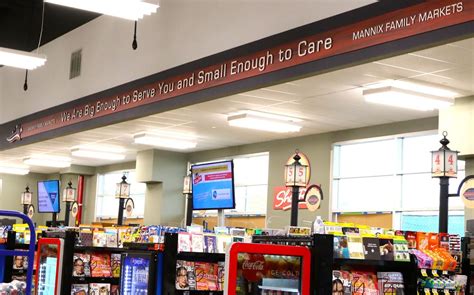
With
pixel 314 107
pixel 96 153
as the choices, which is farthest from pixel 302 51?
pixel 96 153

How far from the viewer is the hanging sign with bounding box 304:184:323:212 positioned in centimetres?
1379

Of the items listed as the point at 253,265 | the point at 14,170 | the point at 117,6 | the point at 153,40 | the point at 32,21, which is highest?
the point at 32,21

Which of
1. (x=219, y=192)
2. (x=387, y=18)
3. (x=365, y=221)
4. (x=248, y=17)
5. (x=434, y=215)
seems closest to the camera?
(x=387, y=18)

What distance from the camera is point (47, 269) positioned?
8.32 metres

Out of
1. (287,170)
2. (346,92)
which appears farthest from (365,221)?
(346,92)

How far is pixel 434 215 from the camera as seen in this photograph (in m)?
12.4

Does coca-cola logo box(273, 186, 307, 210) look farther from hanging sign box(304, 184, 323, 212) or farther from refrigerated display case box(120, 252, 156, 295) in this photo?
refrigerated display case box(120, 252, 156, 295)

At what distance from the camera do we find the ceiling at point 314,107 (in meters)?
8.63

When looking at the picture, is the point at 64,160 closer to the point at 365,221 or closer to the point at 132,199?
the point at 132,199

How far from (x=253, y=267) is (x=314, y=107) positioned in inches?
273

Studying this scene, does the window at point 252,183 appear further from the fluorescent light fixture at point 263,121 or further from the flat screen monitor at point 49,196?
the flat screen monitor at point 49,196

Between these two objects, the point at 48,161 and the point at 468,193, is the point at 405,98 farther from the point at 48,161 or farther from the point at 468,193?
the point at 48,161

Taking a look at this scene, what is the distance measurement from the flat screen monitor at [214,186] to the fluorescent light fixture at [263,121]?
2.77 metres

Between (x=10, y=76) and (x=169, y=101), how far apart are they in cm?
797
